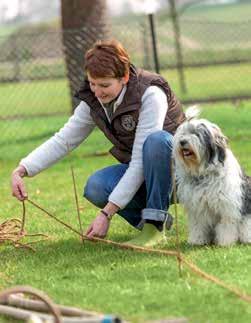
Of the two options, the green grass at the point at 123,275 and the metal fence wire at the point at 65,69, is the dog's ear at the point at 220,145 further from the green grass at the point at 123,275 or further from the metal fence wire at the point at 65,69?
the metal fence wire at the point at 65,69

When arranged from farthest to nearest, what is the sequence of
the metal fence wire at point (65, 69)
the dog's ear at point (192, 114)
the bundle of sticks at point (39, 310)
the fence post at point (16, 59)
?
the fence post at point (16, 59)
the metal fence wire at point (65, 69)
the dog's ear at point (192, 114)
the bundle of sticks at point (39, 310)

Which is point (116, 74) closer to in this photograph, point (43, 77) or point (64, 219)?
point (64, 219)

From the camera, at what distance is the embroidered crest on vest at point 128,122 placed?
20.1 ft

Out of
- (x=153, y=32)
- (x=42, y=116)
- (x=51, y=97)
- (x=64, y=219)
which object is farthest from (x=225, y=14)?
(x=64, y=219)

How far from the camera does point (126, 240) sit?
6.57 metres

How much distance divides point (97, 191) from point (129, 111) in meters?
0.70

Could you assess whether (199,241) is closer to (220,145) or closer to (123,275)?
(220,145)

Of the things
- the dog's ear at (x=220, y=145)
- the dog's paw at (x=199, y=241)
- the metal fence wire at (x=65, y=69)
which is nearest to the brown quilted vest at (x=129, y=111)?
the dog's ear at (x=220, y=145)

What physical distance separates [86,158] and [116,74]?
5.64 metres

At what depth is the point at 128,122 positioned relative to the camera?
614 cm

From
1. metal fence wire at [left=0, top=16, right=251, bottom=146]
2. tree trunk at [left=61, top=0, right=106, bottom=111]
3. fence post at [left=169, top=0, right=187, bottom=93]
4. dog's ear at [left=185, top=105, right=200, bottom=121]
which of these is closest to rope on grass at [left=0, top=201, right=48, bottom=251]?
dog's ear at [left=185, top=105, right=200, bottom=121]

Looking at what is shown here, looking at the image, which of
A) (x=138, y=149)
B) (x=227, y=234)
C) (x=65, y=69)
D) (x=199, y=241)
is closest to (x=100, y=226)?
(x=138, y=149)

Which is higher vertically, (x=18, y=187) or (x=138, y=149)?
(x=138, y=149)

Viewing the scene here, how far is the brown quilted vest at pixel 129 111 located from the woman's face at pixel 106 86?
11 cm
